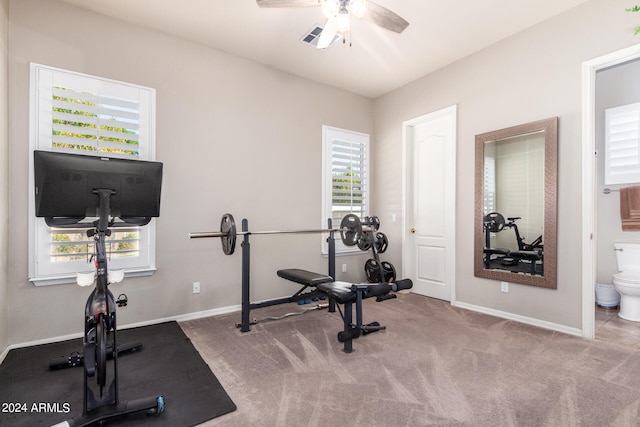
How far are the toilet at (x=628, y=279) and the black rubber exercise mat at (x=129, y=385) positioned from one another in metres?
4.09

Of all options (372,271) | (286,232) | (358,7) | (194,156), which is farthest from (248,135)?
(372,271)

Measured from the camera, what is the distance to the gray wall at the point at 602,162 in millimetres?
3762

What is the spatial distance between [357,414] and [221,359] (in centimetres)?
124

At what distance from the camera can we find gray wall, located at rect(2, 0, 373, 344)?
2.62m

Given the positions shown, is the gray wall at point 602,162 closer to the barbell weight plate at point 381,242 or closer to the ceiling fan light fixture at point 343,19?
the barbell weight plate at point 381,242

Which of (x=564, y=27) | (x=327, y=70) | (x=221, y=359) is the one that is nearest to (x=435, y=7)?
(x=564, y=27)

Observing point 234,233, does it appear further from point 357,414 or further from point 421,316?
point 421,316

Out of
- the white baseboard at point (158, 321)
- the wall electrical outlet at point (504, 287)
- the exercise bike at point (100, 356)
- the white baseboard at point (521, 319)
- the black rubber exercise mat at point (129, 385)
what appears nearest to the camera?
the exercise bike at point (100, 356)

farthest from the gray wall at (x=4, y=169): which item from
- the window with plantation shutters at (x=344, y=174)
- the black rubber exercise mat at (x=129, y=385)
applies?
the window with plantation shutters at (x=344, y=174)

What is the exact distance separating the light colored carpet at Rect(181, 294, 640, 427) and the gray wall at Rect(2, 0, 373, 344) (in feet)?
2.33

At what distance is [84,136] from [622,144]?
606cm

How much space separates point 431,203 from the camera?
4.36m

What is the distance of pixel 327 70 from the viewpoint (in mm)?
4082

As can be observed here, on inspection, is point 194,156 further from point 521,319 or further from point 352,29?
point 521,319
